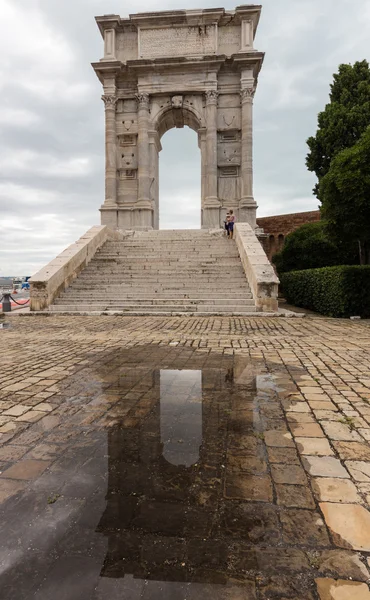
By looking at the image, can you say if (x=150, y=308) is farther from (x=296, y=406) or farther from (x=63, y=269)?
(x=296, y=406)

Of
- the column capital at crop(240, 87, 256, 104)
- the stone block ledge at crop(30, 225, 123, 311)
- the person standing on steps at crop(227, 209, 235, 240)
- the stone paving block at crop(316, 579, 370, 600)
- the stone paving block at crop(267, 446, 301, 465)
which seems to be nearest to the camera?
the stone paving block at crop(316, 579, 370, 600)

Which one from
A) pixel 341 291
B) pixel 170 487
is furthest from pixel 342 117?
pixel 170 487

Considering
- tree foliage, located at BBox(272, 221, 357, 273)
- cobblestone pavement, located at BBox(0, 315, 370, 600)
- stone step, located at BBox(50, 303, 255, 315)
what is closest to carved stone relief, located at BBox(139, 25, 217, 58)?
tree foliage, located at BBox(272, 221, 357, 273)

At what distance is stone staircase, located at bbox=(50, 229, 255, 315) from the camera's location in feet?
39.7

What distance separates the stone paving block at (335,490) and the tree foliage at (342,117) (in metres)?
21.8

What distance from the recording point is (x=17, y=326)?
9.42 metres

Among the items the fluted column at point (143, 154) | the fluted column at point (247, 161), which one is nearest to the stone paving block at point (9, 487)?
the fluted column at point (247, 161)

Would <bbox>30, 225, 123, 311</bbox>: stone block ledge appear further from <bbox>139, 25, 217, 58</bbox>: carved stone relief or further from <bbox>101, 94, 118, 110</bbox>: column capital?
<bbox>139, 25, 217, 58</bbox>: carved stone relief

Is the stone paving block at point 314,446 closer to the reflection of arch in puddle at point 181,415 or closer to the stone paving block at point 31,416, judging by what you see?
the reflection of arch in puddle at point 181,415

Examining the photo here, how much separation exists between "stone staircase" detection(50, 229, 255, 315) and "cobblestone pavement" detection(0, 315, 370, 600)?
6933mm

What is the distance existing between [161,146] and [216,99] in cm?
473

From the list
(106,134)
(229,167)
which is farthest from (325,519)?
(106,134)

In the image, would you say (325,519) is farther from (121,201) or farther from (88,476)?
(121,201)

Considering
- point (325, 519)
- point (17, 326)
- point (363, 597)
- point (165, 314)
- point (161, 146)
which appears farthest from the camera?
point (161, 146)
